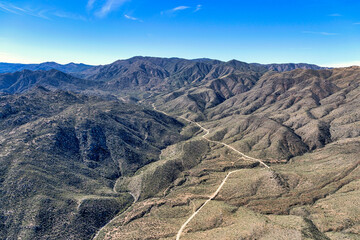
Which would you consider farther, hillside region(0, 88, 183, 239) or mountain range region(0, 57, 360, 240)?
hillside region(0, 88, 183, 239)

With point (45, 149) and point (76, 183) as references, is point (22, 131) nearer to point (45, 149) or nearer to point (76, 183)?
point (45, 149)

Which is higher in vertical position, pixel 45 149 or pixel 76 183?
pixel 45 149

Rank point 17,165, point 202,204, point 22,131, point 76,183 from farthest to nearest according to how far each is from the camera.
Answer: point 22,131
point 76,183
point 17,165
point 202,204

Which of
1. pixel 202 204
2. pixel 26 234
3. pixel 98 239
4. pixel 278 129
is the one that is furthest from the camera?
pixel 278 129

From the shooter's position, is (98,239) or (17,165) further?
(17,165)

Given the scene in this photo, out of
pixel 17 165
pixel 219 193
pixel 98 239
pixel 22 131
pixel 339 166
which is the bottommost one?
pixel 98 239

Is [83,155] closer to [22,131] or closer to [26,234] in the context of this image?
[22,131]

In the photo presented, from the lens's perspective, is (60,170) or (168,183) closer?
(60,170)

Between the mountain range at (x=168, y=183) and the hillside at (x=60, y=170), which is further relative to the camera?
the hillside at (x=60, y=170)

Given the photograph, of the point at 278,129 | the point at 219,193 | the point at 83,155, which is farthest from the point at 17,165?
the point at 278,129

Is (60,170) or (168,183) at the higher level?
(60,170)
